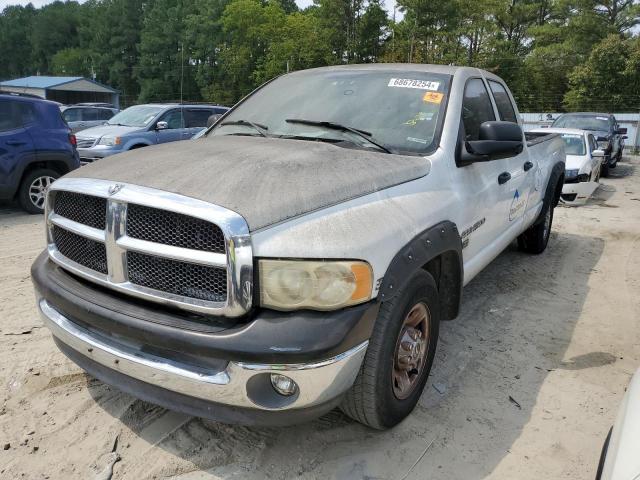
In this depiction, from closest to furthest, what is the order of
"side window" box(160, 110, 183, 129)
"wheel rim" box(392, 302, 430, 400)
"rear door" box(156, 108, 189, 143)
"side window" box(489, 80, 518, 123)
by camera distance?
"wheel rim" box(392, 302, 430, 400), "side window" box(489, 80, 518, 123), "rear door" box(156, 108, 189, 143), "side window" box(160, 110, 183, 129)

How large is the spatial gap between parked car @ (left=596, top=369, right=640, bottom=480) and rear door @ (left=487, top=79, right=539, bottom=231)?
223cm

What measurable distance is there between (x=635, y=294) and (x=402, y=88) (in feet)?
10.8

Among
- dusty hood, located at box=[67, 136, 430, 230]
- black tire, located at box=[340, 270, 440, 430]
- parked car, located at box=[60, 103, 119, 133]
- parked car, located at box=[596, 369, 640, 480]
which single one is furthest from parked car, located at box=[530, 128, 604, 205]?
parked car, located at box=[60, 103, 119, 133]

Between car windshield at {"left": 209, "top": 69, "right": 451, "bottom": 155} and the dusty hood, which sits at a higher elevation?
car windshield at {"left": 209, "top": 69, "right": 451, "bottom": 155}

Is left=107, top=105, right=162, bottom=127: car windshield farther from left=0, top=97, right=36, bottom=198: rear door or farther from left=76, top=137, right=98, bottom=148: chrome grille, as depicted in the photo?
left=0, top=97, right=36, bottom=198: rear door

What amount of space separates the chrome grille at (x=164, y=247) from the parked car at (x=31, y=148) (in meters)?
5.88

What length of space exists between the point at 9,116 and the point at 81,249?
623 cm

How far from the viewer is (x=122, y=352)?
7.29ft

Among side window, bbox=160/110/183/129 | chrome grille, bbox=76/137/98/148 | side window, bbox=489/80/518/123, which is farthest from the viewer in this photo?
side window, bbox=160/110/183/129

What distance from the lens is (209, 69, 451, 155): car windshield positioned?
3104 millimetres

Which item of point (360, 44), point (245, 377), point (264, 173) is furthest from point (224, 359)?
point (360, 44)

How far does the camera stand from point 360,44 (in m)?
49.0

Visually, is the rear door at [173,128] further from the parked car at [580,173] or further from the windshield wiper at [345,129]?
the windshield wiper at [345,129]

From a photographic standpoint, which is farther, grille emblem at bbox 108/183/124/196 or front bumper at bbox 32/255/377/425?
grille emblem at bbox 108/183/124/196
